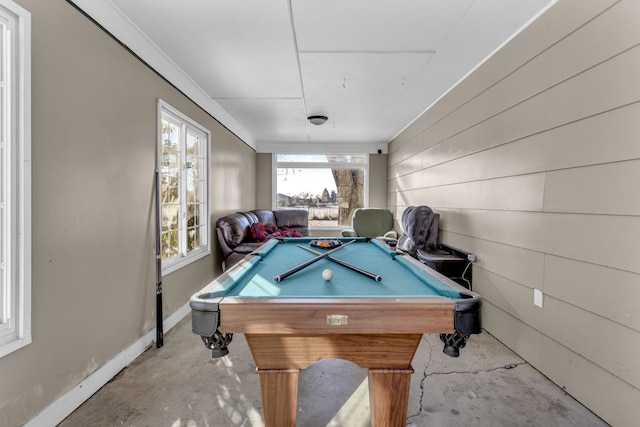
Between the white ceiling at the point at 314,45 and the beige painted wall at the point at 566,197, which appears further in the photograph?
the white ceiling at the point at 314,45

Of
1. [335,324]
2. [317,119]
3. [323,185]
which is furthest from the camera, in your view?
[323,185]

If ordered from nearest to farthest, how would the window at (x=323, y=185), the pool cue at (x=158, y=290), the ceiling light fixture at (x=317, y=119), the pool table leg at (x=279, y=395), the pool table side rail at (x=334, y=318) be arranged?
1. the pool table side rail at (x=334, y=318)
2. the pool table leg at (x=279, y=395)
3. the pool cue at (x=158, y=290)
4. the ceiling light fixture at (x=317, y=119)
5. the window at (x=323, y=185)

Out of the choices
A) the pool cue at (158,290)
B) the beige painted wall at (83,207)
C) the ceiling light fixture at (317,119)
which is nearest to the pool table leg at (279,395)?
the beige painted wall at (83,207)

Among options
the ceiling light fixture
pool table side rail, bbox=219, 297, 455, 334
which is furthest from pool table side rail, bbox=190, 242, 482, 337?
the ceiling light fixture

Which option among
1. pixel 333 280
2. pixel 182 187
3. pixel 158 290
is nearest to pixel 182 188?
pixel 182 187

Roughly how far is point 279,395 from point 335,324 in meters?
0.46

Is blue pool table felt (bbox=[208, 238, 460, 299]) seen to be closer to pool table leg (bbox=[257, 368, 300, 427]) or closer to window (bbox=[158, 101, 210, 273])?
pool table leg (bbox=[257, 368, 300, 427])

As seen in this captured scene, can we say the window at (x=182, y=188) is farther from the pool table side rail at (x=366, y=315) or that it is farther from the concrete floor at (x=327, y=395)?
the pool table side rail at (x=366, y=315)

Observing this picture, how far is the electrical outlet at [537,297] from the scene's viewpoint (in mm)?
2154

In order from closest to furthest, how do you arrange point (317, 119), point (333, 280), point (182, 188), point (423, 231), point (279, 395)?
point (279, 395), point (333, 280), point (182, 188), point (423, 231), point (317, 119)

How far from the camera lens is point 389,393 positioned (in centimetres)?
137

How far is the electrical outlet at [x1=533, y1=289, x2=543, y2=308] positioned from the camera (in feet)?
7.07

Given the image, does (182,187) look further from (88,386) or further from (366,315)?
(366,315)

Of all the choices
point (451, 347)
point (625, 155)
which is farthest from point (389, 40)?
point (451, 347)
